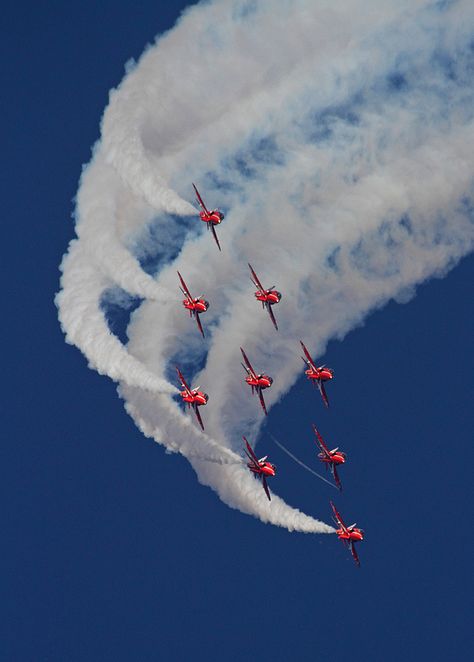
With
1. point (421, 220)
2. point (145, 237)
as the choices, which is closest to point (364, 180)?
point (421, 220)

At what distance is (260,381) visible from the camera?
66188 millimetres

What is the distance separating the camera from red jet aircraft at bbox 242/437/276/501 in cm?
6562

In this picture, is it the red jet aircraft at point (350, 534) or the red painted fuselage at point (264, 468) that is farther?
the red jet aircraft at point (350, 534)

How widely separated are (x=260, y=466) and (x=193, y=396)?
153 inches

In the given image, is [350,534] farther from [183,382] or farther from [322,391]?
[183,382]

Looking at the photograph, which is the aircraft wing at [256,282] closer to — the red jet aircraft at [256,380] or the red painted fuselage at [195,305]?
the red painted fuselage at [195,305]

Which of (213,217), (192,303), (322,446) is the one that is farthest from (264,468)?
(213,217)

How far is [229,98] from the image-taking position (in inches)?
2539

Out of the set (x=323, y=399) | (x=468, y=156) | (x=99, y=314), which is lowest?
(x=99, y=314)

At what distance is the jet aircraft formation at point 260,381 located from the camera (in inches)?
2554

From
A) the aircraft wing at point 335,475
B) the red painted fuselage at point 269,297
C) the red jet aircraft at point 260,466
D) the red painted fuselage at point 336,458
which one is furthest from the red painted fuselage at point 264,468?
→ the red painted fuselage at point 269,297

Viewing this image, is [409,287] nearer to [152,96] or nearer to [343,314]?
[343,314]

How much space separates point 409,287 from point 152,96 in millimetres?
13243

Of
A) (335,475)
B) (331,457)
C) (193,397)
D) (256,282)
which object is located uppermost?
(256,282)
